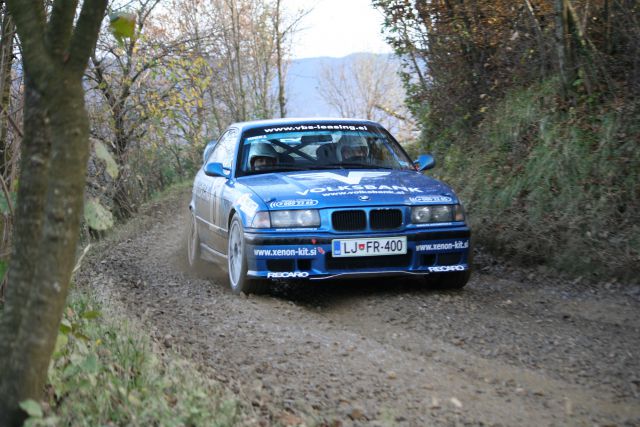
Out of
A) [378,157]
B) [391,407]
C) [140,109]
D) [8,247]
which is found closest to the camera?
[391,407]

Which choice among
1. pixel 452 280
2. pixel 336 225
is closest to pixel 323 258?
pixel 336 225

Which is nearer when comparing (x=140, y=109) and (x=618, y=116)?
(x=618, y=116)

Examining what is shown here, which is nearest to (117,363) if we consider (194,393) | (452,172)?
(194,393)

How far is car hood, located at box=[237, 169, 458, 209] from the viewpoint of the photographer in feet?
26.7

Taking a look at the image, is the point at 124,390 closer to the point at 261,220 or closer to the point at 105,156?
the point at 105,156

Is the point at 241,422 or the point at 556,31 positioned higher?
the point at 556,31

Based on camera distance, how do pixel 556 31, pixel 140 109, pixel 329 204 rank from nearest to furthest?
pixel 329 204, pixel 556 31, pixel 140 109

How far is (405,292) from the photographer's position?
834 centimetres

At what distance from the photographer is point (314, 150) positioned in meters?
9.45

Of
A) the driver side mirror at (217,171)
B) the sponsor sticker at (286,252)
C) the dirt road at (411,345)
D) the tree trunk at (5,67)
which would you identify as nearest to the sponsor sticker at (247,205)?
the sponsor sticker at (286,252)

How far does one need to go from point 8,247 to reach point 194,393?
7.10 feet

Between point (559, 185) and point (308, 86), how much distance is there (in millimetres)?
31926

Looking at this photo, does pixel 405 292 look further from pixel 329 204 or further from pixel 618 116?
pixel 618 116

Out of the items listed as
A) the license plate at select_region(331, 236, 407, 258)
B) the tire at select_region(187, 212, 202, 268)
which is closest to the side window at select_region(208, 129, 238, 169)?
the tire at select_region(187, 212, 202, 268)
